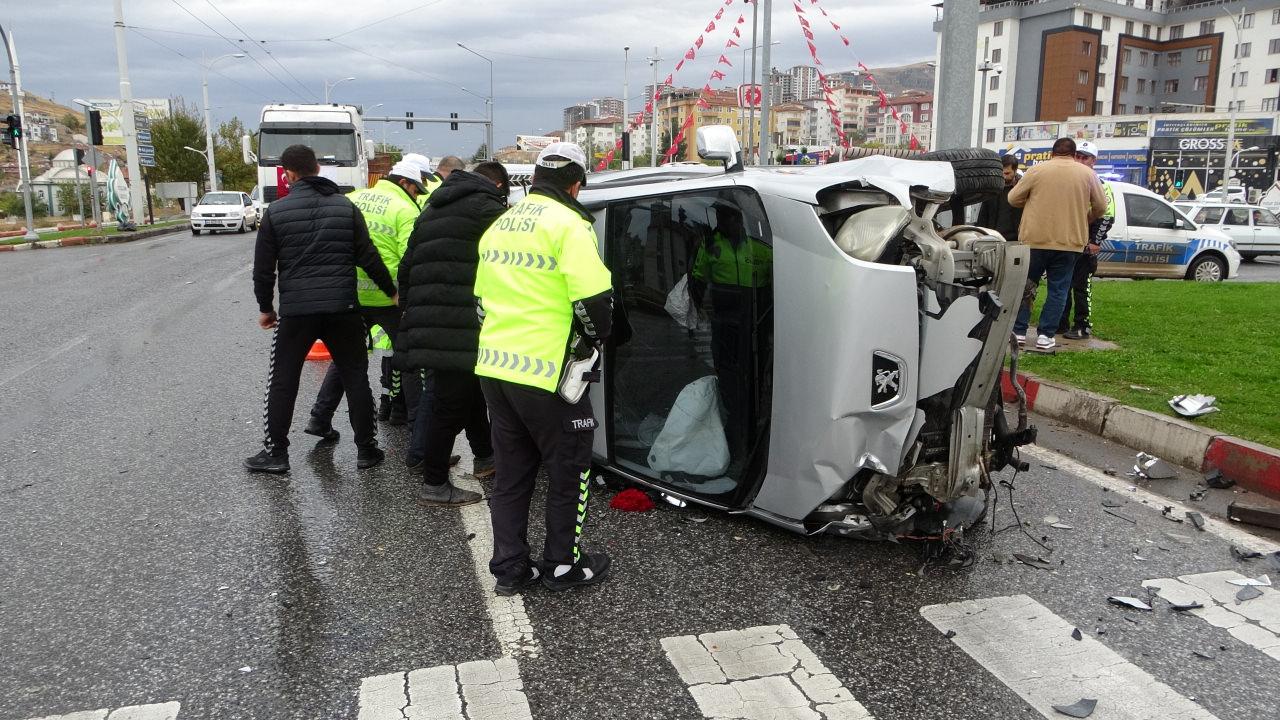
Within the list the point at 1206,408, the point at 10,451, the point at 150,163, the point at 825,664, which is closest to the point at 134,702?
the point at 825,664

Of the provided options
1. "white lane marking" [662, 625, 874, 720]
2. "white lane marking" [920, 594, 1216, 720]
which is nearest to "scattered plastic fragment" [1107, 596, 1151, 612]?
"white lane marking" [920, 594, 1216, 720]

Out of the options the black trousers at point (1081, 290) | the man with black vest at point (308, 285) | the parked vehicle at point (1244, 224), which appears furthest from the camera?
the parked vehicle at point (1244, 224)

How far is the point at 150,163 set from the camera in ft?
120

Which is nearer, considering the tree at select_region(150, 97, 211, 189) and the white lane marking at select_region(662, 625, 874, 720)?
the white lane marking at select_region(662, 625, 874, 720)

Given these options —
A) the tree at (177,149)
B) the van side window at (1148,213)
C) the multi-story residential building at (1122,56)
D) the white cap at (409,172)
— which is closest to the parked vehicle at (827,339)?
the white cap at (409,172)

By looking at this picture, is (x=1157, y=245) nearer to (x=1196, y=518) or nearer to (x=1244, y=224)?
(x=1244, y=224)

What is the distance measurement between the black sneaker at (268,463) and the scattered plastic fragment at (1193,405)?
5.54 m

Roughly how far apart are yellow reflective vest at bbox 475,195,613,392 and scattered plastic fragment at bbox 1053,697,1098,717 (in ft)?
6.82

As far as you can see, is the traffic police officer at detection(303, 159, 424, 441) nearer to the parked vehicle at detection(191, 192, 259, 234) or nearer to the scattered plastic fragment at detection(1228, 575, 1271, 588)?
the scattered plastic fragment at detection(1228, 575, 1271, 588)

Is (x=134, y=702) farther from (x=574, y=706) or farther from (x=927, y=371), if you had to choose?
(x=927, y=371)

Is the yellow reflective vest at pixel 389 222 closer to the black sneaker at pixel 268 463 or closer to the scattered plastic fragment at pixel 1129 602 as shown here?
the black sneaker at pixel 268 463

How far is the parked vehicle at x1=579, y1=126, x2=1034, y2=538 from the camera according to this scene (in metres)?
3.67

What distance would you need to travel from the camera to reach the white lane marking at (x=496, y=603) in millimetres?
3320

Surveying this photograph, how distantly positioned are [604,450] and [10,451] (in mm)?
3854
